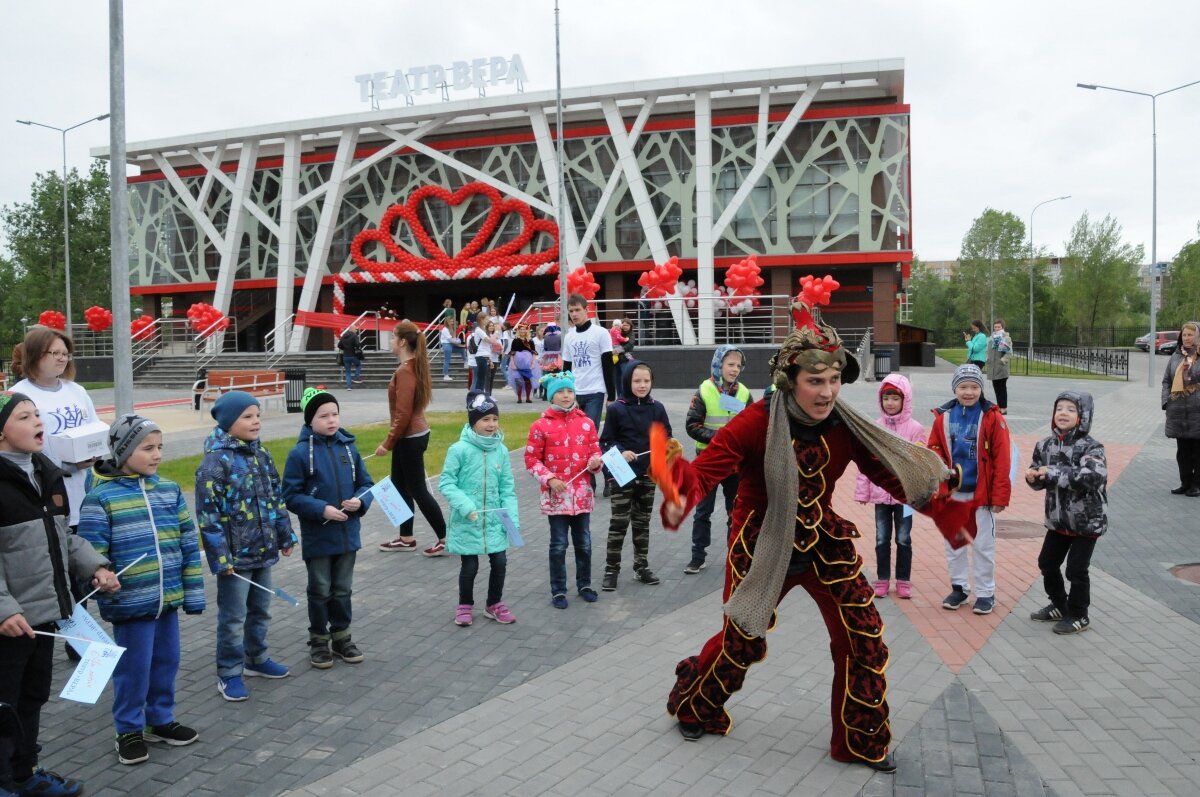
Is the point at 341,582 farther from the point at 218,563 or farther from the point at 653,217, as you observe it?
the point at 653,217

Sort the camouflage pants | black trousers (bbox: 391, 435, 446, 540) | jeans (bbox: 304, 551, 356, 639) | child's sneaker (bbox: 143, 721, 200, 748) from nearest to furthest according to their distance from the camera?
child's sneaker (bbox: 143, 721, 200, 748) < jeans (bbox: 304, 551, 356, 639) < the camouflage pants < black trousers (bbox: 391, 435, 446, 540)

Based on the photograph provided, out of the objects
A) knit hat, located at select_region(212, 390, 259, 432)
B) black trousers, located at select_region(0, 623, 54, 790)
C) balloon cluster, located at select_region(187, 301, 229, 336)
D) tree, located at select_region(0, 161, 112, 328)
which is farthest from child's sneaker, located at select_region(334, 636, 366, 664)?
tree, located at select_region(0, 161, 112, 328)

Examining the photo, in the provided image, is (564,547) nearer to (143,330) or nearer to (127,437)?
(127,437)

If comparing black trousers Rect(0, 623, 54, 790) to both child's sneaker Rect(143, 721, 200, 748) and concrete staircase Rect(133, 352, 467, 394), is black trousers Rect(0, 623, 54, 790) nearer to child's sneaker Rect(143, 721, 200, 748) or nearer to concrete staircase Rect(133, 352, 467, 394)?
child's sneaker Rect(143, 721, 200, 748)

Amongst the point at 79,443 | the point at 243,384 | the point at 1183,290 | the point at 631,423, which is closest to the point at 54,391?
the point at 79,443

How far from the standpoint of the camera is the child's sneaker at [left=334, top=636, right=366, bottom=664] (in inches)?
222

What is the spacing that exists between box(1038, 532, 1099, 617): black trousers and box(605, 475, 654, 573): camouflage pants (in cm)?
282

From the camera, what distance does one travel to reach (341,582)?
5617mm

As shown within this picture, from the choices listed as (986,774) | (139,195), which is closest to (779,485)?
(986,774)

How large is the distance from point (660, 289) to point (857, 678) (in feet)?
82.5

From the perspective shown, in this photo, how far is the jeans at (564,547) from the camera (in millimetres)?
6676

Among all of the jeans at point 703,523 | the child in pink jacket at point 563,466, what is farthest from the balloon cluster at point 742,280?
the child in pink jacket at point 563,466

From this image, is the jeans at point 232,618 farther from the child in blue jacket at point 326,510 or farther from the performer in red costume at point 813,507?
the performer in red costume at point 813,507

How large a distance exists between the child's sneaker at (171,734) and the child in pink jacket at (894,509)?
15.2 feet
